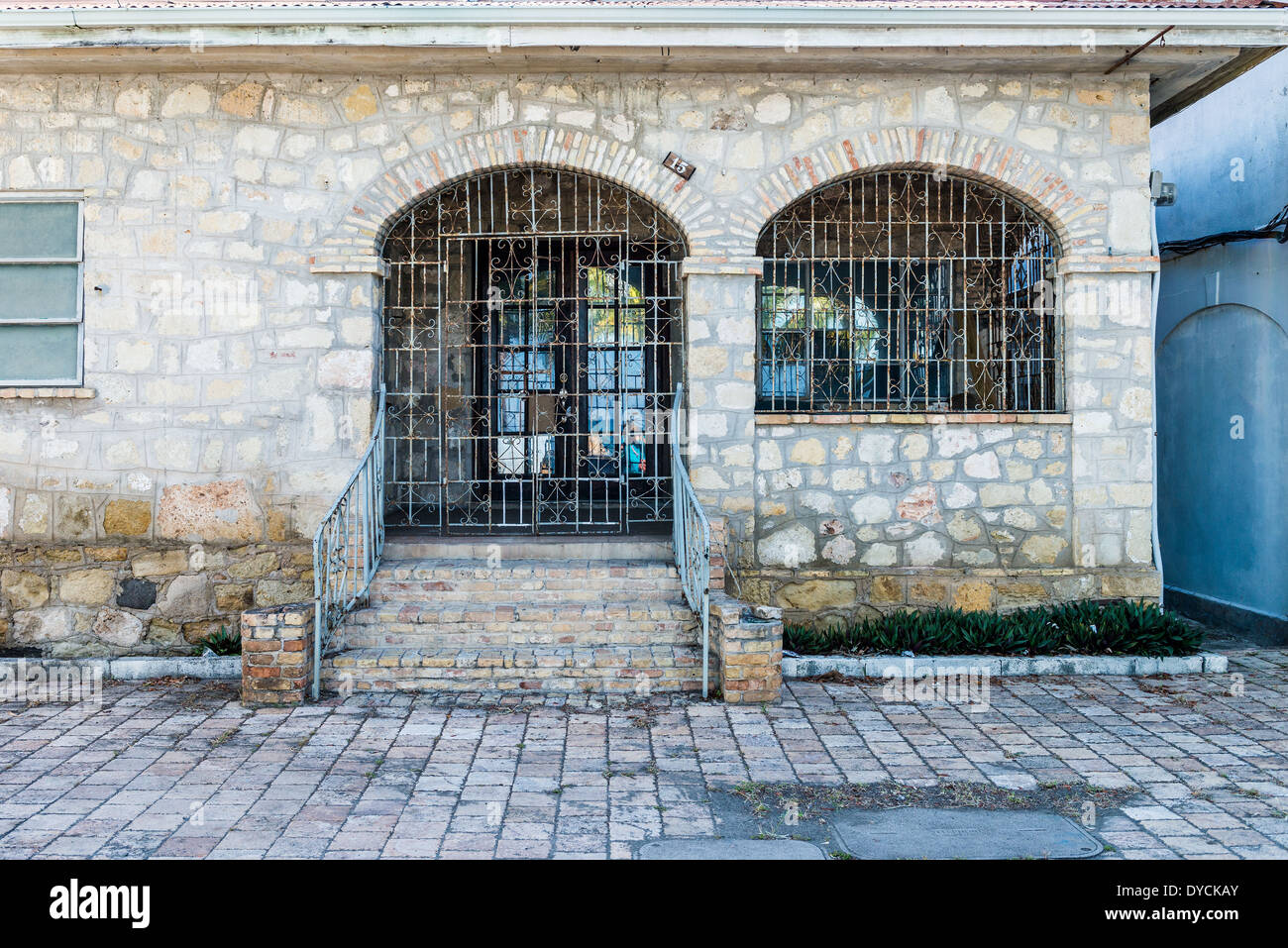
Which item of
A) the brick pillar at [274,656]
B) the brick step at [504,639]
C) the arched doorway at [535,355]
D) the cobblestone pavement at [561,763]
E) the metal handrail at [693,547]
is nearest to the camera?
the cobblestone pavement at [561,763]

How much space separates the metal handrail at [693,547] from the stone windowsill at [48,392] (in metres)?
4.01

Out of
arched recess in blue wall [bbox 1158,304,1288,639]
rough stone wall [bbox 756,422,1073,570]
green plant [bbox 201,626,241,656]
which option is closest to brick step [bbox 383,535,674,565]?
rough stone wall [bbox 756,422,1073,570]

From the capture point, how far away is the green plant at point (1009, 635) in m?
6.65

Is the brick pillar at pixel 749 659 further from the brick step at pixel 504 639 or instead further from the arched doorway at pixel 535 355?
the arched doorway at pixel 535 355

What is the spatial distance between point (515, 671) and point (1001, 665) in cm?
309

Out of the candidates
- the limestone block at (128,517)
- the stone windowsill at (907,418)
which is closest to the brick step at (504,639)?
the stone windowsill at (907,418)

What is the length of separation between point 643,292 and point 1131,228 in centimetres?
392

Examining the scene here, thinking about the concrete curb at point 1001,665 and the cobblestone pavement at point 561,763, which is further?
the concrete curb at point 1001,665

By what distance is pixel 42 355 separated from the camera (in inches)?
276

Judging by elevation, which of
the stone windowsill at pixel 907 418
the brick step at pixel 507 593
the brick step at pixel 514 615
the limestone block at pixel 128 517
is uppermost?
the stone windowsill at pixel 907 418

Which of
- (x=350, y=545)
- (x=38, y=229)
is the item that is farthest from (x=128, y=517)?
(x=38, y=229)

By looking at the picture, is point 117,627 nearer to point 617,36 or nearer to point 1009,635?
point 617,36

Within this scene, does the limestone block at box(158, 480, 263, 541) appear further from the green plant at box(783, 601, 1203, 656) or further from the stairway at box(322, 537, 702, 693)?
the green plant at box(783, 601, 1203, 656)

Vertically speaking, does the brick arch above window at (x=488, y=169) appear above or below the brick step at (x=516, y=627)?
above
